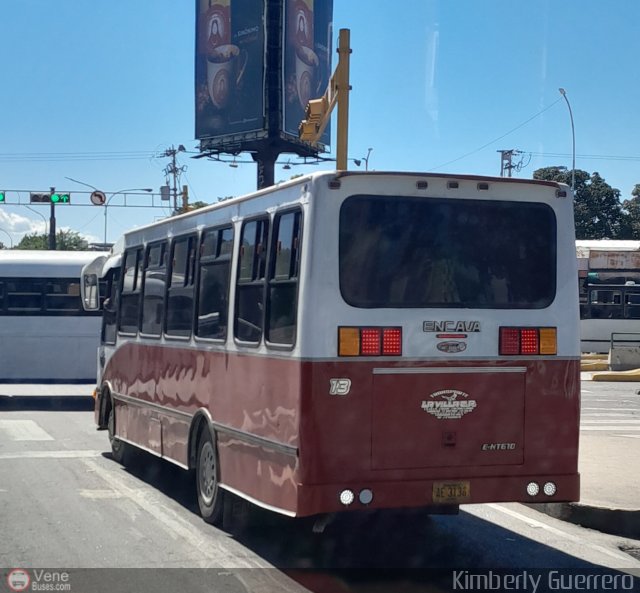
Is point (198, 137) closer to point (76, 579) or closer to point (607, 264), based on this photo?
point (607, 264)

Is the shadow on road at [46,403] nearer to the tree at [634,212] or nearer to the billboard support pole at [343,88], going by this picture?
the billboard support pole at [343,88]

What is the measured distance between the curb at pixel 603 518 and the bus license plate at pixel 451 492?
1.67m

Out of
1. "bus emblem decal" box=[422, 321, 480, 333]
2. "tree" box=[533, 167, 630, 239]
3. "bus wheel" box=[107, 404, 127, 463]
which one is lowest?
"bus wheel" box=[107, 404, 127, 463]

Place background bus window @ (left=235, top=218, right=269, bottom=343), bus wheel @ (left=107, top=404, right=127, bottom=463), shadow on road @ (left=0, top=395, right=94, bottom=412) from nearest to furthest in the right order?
background bus window @ (left=235, top=218, right=269, bottom=343), bus wheel @ (left=107, top=404, right=127, bottom=463), shadow on road @ (left=0, top=395, right=94, bottom=412)

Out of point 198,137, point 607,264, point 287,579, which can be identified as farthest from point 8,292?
point 198,137

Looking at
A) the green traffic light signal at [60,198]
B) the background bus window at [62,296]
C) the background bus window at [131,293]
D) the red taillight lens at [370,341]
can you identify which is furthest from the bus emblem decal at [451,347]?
the green traffic light signal at [60,198]

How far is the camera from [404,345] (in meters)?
Result: 7.36

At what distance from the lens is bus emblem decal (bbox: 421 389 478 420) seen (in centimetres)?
739

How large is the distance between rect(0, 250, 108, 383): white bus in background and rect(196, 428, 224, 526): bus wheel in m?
12.4

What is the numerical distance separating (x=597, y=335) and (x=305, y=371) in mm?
33947

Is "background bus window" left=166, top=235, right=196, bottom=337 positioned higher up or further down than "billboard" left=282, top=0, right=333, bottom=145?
further down

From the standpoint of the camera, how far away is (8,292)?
69.2 feet

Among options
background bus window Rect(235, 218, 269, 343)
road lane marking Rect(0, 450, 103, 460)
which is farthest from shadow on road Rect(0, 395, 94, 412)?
background bus window Rect(235, 218, 269, 343)

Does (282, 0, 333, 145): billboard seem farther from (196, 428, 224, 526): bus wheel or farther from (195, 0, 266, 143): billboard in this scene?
(196, 428, 224, 526): bus wheel
